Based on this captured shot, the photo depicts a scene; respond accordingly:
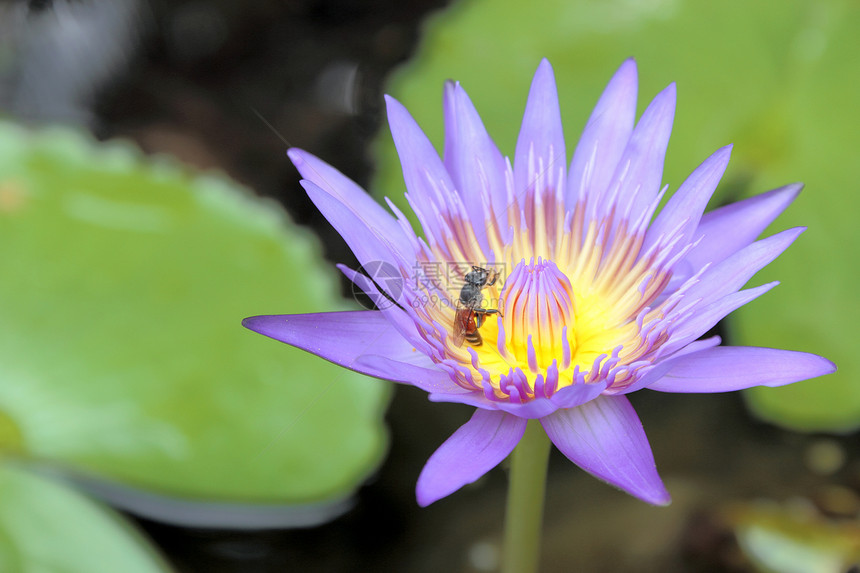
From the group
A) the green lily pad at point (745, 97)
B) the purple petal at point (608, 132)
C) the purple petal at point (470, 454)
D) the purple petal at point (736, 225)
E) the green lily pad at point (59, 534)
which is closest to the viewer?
the purple petal at point (470, 454)

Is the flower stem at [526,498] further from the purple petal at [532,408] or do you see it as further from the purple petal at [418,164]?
the purple petal at [418,164]

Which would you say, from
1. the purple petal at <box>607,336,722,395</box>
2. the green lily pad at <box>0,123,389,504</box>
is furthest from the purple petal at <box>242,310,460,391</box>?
the green lily pad at <box>0,123,389,504</box>

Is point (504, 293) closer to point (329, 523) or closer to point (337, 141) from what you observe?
point (329, 523)

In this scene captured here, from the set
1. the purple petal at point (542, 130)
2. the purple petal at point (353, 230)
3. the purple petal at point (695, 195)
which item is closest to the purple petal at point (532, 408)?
the purple petal at point (353, 230)

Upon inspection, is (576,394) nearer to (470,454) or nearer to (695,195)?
(470,454)

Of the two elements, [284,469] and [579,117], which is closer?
[284,469]

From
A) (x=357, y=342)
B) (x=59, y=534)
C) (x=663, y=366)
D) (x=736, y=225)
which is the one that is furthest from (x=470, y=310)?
(x=59, y=534)

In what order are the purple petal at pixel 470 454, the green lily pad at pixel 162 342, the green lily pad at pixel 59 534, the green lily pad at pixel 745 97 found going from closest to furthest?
the purple petal at pixel 470 454
the green lily pad at pixel 59 534
the green lily pad at pixel 162 342
the green lily pad at pixel 745 97

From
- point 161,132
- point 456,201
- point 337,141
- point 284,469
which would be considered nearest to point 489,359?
point 456,201
